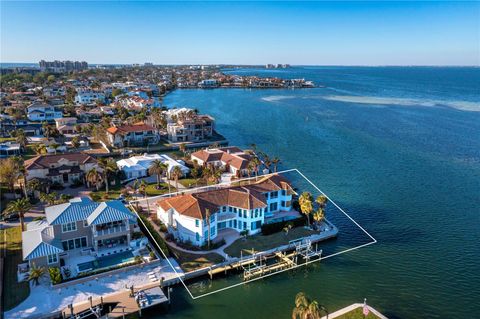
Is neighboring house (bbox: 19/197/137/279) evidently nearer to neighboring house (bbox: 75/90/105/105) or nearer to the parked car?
the parked car

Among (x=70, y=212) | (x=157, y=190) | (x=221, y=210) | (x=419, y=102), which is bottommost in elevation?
(x=157, y=190)

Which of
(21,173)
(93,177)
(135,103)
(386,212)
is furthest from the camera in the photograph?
(135,103)

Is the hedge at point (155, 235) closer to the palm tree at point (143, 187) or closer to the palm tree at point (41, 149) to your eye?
the palm tree at point (143, 187)

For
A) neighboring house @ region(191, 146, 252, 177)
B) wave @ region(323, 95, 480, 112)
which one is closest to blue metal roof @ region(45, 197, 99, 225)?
neighboring house @ region(191, 146, 252, 177)

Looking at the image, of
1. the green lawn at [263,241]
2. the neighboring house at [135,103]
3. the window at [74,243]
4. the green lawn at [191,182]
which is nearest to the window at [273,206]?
the green lawn at [263,241]

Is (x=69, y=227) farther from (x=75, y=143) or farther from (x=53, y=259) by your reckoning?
(x=75, y=143)

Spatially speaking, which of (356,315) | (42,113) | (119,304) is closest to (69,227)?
(119,304)
